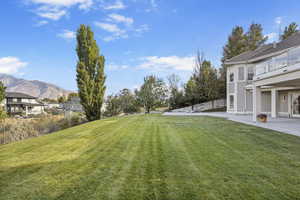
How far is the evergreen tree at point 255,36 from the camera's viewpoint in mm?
29469

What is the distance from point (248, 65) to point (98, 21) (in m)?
16.0

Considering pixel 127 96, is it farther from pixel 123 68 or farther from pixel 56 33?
pixel 56 33

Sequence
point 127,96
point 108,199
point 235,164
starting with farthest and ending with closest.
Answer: point 127,96 → point 235,164 → point 108,199

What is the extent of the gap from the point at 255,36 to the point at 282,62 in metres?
26.5

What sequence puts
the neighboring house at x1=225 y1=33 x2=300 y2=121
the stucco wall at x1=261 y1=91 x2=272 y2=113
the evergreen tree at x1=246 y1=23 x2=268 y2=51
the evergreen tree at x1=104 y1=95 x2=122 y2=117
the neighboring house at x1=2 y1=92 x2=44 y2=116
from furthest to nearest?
1. the neighboring house at x1=2 y1=92 x2=44 y2=116
2. the evergreen tree at x1=246 y1=23 x2=268 y2=51
3. the evergreen tree at x1=104 y1=95 x2=122 y2=117
4. the stucco wall at x1=261 y1=91 x2=272 y2=113
5. the neighboring house at x1=225 y1=33 x2=300 y2=121

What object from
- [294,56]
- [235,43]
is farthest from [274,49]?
[235,43]

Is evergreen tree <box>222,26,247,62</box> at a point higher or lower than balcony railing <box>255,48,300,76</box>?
higher

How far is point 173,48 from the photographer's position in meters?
27.3

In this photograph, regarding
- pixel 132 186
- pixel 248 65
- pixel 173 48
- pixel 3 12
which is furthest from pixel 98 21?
pixel 132 186

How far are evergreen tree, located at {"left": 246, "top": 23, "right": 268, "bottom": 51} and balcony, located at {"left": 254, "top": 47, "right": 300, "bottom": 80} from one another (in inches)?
925

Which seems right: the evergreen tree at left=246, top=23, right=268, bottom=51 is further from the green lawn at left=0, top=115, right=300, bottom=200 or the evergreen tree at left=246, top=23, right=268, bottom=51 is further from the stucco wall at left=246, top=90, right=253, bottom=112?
the green lawn at left=0, top=115, right=300, bottom=200

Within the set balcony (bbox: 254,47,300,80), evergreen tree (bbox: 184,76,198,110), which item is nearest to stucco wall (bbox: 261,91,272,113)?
balcony (bbox: 254,47,300,80)

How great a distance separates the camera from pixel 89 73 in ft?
53.1

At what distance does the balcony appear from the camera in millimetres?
7328
